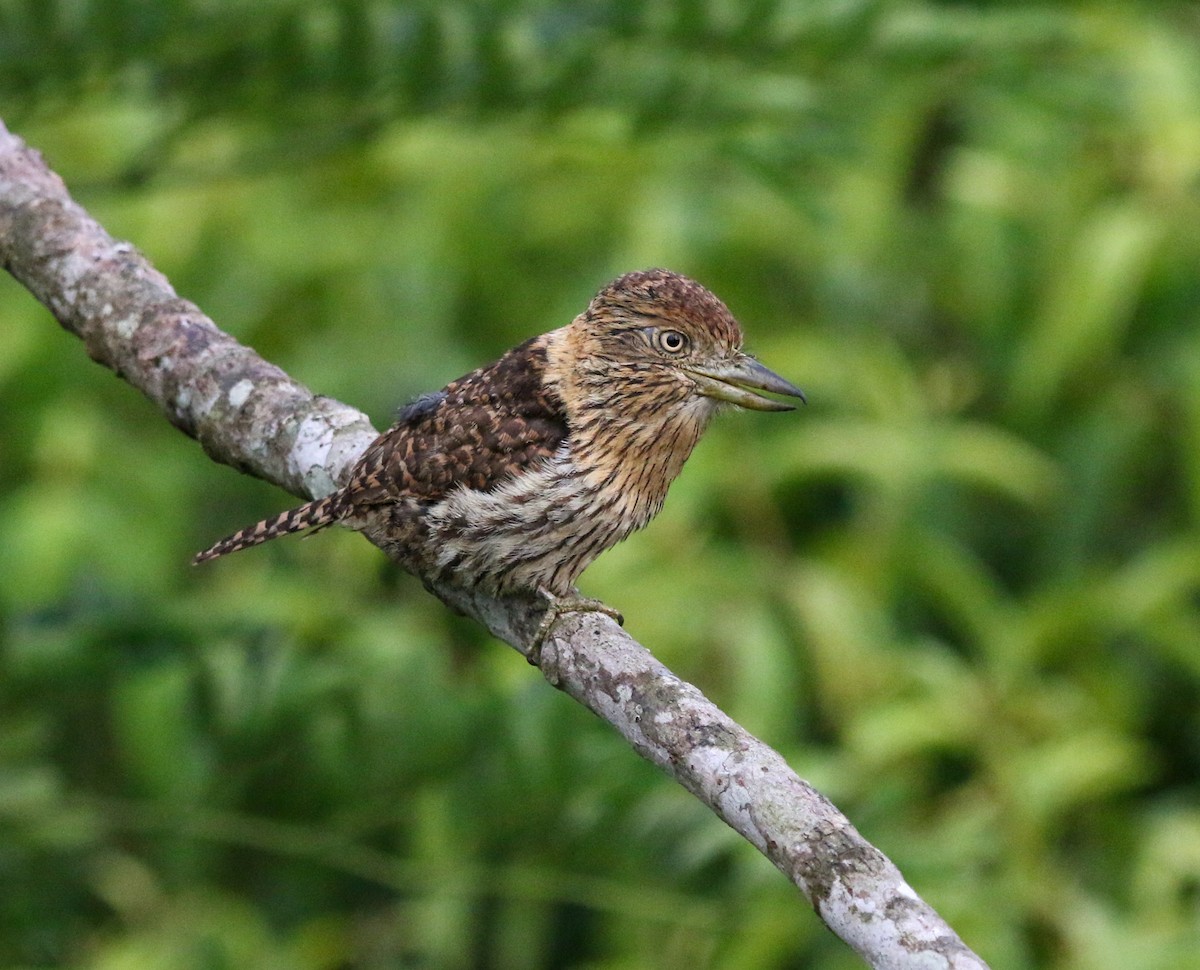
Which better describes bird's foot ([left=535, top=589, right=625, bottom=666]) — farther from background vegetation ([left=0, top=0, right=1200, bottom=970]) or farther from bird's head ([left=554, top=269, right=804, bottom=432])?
background vegetation ([left=0, top=0, right=1200, bottom=970])

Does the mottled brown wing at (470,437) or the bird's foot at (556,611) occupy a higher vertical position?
the mottled brown wing at (470,437)

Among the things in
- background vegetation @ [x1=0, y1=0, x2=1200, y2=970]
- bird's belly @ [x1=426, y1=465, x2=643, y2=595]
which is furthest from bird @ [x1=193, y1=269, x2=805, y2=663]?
background vegetation @ [x1=0, y1=0, x2=1200, y2=970]

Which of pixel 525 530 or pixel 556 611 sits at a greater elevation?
pixel 525 530

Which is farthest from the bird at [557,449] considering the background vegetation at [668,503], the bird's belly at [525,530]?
the background vegetation at [668,503]

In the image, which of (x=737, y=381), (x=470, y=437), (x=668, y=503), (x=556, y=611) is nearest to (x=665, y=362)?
(x=737, y=381)

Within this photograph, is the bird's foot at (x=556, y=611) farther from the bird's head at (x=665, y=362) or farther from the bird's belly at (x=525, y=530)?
the bird's head at (x=665, y=362)

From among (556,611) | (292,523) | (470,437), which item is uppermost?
(470,437)

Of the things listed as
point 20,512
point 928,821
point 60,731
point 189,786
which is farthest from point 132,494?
point 928,821

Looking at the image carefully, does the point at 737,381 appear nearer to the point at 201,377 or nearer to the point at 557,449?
the point at 557,449
